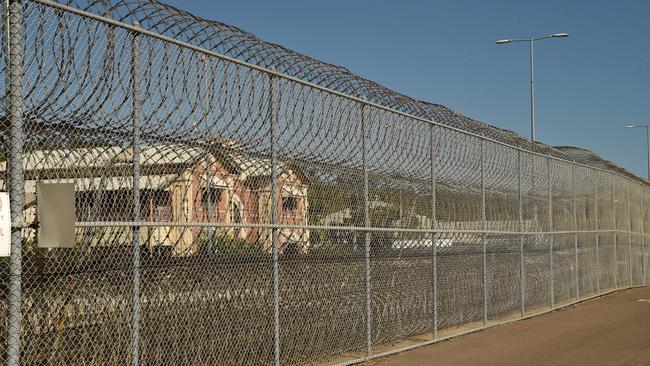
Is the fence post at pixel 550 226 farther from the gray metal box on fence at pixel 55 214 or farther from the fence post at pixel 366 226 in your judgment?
the gray metal box on fence at pixel 55 214

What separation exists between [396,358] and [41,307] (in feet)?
15.9

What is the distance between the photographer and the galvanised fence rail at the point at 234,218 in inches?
207

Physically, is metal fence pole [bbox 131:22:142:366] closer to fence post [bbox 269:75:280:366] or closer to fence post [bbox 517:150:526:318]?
fence post [bbox 269:75:280:366]

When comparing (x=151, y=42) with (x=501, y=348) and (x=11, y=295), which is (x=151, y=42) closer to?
(x=11, y=295)

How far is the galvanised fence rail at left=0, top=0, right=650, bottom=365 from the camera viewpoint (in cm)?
525

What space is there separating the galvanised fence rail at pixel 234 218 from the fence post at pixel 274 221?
0.7 inches

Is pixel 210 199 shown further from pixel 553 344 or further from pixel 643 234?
pixel 643 234

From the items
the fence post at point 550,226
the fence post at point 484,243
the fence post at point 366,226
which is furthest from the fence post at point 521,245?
the fence post at point 366,226

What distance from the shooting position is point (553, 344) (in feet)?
35.7

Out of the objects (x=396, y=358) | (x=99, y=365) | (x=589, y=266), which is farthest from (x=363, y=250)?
(x=589, y=266)

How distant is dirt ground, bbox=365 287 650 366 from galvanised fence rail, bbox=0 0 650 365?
1.32 ft

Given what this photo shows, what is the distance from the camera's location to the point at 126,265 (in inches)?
227

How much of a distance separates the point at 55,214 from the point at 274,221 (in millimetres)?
2603

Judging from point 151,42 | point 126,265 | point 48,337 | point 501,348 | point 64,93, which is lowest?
point 501,348
